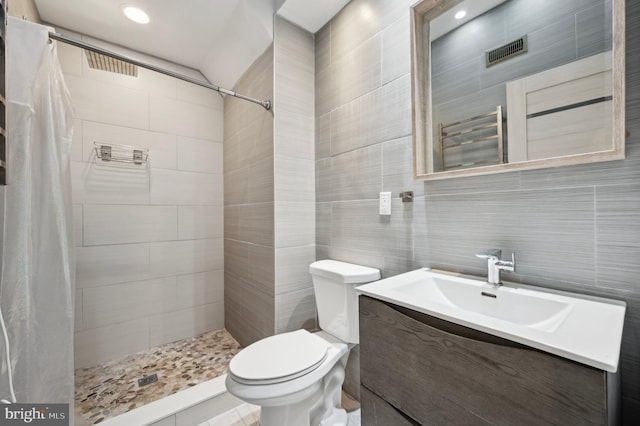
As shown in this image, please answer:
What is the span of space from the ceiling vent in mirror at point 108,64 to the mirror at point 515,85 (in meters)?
1.99

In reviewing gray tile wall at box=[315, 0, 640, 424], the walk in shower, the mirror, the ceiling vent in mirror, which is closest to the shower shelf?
the walk in shower

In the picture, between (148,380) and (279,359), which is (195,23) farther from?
(148,380)

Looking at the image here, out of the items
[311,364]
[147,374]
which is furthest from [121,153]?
[311,364]

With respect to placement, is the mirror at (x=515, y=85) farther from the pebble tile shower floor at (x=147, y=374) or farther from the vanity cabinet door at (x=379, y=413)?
the pebble tile shower floor at (x=147, y=374)

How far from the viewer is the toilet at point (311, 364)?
1.00 meters

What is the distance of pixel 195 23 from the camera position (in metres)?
1.78

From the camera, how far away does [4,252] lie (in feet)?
2.65

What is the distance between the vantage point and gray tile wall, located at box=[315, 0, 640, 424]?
0.72 m

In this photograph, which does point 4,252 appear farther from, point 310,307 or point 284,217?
point 310,307

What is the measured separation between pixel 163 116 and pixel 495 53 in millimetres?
2269

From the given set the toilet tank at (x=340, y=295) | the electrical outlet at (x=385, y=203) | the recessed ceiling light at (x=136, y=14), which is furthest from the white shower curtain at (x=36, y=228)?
the electrical outlet at (x=385, y=203)

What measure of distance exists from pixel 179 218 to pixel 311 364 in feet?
5.58

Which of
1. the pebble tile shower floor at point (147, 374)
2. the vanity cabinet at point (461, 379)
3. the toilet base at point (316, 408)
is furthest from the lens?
the pebble tile shower floor at point (147, 374)

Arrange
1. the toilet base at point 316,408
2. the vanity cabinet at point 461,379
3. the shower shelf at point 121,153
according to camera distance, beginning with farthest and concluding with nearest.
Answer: the shower shelf at point 121,153 < the toilet base at point 316,408 < the vanity cabinet at point 461,379
